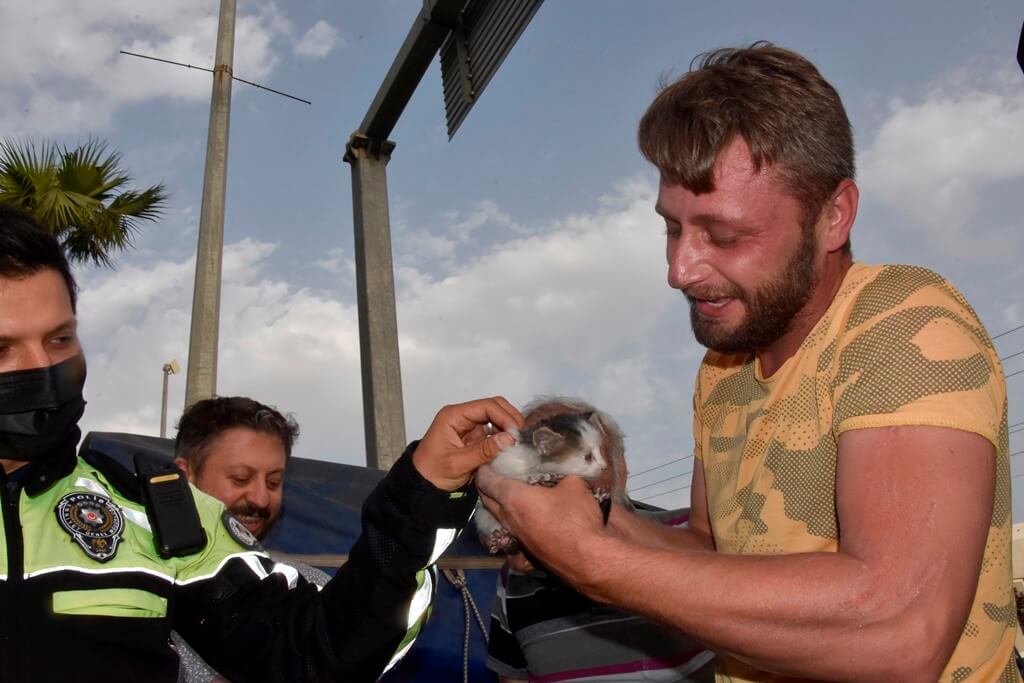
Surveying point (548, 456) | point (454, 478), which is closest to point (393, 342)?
point (548, 456)

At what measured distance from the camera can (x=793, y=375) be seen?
224cm

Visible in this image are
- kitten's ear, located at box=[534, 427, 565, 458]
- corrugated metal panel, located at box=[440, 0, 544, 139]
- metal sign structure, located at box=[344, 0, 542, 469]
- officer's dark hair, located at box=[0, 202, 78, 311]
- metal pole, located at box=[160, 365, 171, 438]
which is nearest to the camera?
officer's dark hair, located at box=[0, 202, 78, 311]

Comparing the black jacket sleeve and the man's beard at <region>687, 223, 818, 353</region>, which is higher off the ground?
the man's beard at <region>687, 223, 818, 353</region>

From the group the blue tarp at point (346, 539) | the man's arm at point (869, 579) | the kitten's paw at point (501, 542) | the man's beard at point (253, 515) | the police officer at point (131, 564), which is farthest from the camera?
the blue tarp at point (346, 539)

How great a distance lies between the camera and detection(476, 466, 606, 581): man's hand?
6.84 ft

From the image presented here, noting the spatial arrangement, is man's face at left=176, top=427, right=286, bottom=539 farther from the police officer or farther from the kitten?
the police officer

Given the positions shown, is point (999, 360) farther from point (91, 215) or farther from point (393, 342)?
point (91, 215)

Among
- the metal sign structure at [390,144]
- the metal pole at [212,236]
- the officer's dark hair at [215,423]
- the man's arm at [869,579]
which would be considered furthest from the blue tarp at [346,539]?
the man's arm at [869,579]

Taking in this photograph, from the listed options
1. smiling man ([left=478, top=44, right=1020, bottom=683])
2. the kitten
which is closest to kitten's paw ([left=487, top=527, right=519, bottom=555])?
the kitten

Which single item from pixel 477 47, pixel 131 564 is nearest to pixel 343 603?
pixel 131 564

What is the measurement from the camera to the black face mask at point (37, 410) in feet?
6.77

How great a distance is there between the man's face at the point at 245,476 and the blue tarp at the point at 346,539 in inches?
19.1

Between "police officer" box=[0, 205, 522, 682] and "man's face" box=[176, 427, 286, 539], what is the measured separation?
6.51 ft

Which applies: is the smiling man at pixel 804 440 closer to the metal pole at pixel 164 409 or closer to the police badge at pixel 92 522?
the police badge at pixel 92 522
